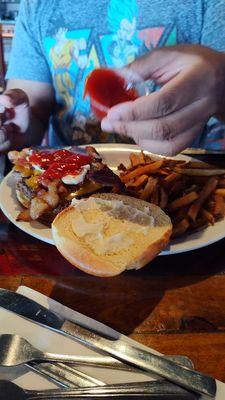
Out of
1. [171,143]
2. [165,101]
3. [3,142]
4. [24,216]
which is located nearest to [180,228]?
[171,143]

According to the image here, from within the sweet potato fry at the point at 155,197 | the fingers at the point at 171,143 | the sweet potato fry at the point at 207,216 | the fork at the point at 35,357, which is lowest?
the fork at the point at 35,357

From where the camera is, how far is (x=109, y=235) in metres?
0.92

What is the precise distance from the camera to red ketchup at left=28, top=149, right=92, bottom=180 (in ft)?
4.03

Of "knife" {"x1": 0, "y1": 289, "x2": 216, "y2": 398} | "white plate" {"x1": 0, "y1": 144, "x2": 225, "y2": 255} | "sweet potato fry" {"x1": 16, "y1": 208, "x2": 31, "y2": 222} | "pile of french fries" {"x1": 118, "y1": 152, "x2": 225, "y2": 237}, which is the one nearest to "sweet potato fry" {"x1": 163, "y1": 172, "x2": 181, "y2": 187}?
"pile of french fries" {"x1": 118, "y1": 152, "x2": 225, "y2": 237}

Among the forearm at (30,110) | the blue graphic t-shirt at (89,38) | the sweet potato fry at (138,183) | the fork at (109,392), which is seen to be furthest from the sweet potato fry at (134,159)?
the fork at (109,392)

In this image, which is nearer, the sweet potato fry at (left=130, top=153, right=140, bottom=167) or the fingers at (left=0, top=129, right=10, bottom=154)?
the sweet potato fry at (left=130, top=153, right=140, bottom=167)

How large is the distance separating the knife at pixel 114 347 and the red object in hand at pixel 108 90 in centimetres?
50

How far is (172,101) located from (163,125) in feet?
0.23

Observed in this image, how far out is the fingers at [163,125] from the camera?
38.2 inches

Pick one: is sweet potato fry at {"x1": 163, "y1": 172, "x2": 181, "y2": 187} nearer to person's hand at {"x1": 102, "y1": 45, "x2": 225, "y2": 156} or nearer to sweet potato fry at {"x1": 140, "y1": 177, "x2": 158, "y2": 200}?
sweet potato fry at {"x1": 140, "y1": 177, "x2": 158, "y2": 200}

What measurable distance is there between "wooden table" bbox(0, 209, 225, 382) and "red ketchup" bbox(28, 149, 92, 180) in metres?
0.22

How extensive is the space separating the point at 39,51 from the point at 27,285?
55.3 inches

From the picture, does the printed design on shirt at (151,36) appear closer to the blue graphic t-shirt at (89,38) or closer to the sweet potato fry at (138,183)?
the blue graphic t-shirt at (89,38)

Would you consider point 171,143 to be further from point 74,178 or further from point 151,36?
point 151,36
